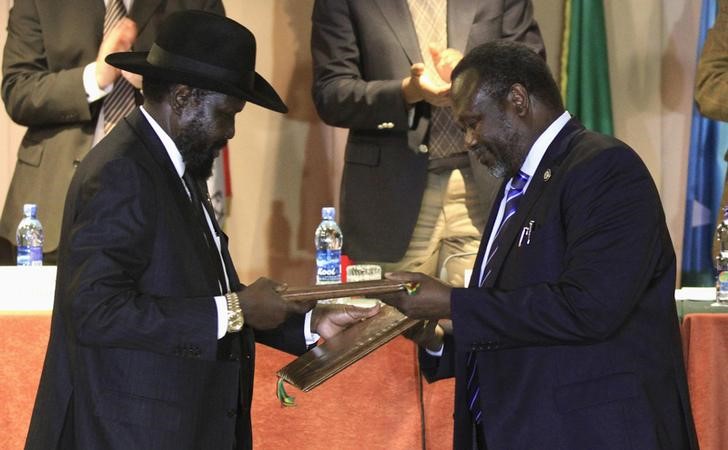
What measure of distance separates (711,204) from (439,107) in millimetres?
2034

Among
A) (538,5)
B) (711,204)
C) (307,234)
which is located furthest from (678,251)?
(307,234)

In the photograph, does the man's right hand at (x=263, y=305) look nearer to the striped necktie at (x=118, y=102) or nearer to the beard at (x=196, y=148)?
the beard at (x=196, y=148)

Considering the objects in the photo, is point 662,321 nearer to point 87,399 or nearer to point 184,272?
point 184,272

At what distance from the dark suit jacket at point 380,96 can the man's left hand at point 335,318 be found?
1.31 m

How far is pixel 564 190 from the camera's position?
295 cm

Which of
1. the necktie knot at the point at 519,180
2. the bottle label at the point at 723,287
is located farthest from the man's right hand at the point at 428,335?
the bottle label at the point at 723,287

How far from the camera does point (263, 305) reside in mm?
2941

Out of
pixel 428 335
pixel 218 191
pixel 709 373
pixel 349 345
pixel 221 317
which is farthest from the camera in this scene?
pixel 218 191

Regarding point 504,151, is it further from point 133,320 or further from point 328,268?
point 328,268

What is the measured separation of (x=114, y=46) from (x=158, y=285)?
2.32 m

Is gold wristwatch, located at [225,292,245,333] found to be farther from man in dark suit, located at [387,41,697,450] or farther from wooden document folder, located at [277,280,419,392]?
man in dark suit, located at [387,41,697,450]

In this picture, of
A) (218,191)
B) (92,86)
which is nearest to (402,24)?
(92,86)

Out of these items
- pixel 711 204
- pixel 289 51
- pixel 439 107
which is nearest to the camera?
pixel 439 107

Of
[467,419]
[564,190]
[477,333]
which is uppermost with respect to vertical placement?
[564,190]
